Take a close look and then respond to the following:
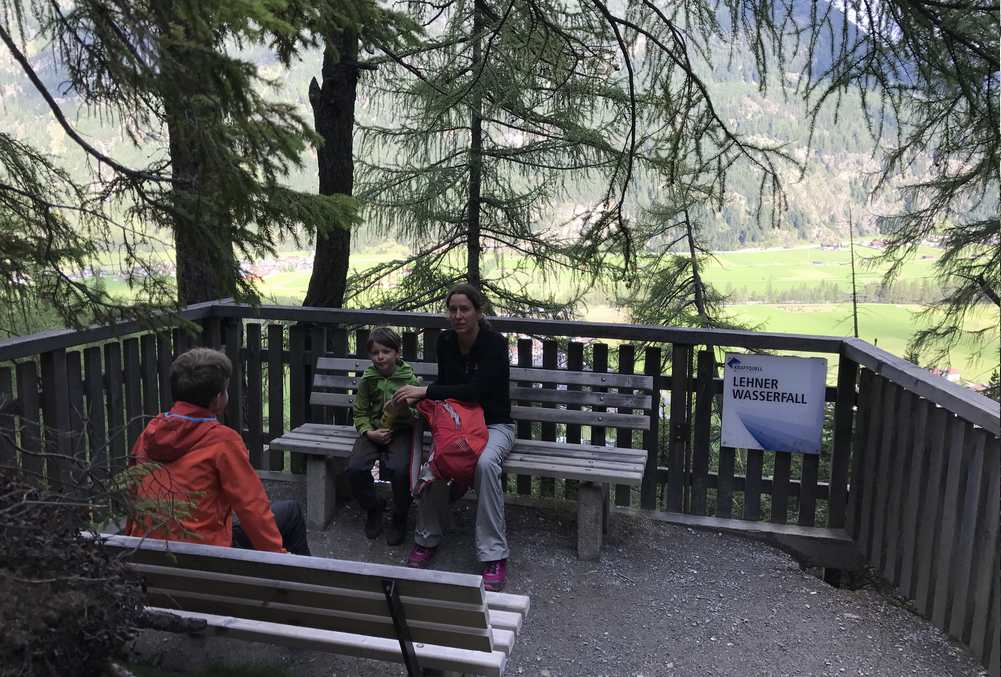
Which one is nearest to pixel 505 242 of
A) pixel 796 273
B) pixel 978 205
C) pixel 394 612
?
pixel 978 205

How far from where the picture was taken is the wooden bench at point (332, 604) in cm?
250

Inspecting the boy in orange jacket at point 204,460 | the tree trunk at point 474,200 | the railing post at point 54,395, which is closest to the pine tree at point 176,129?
the boy in orange jacket at point 204,460

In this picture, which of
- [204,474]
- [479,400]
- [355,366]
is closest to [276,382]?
[355,366]

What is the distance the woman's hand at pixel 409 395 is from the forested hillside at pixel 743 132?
1296mm

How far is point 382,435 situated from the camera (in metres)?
4.86

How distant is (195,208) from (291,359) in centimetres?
272

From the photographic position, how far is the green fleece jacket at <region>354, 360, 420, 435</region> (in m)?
4.97

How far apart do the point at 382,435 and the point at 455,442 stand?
60 cm

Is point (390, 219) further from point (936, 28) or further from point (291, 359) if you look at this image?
point (936, 28)

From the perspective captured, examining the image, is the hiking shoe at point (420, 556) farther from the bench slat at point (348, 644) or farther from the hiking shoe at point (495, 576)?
the bench slat at point (348, 644)

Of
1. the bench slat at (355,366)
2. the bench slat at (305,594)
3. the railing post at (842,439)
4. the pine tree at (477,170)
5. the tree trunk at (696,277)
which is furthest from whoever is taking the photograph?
the tree trunk at (696,277)

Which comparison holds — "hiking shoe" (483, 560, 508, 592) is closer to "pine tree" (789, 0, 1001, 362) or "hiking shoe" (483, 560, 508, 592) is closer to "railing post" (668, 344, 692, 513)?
"railing post" (668, 344, 692, 513)

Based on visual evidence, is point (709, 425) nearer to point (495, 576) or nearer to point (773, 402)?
point (773, 402)

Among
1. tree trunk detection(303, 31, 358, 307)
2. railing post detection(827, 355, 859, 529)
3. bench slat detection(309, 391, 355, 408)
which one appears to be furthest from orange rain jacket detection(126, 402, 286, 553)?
tree trunk detection(303, 31, 358, 307)
